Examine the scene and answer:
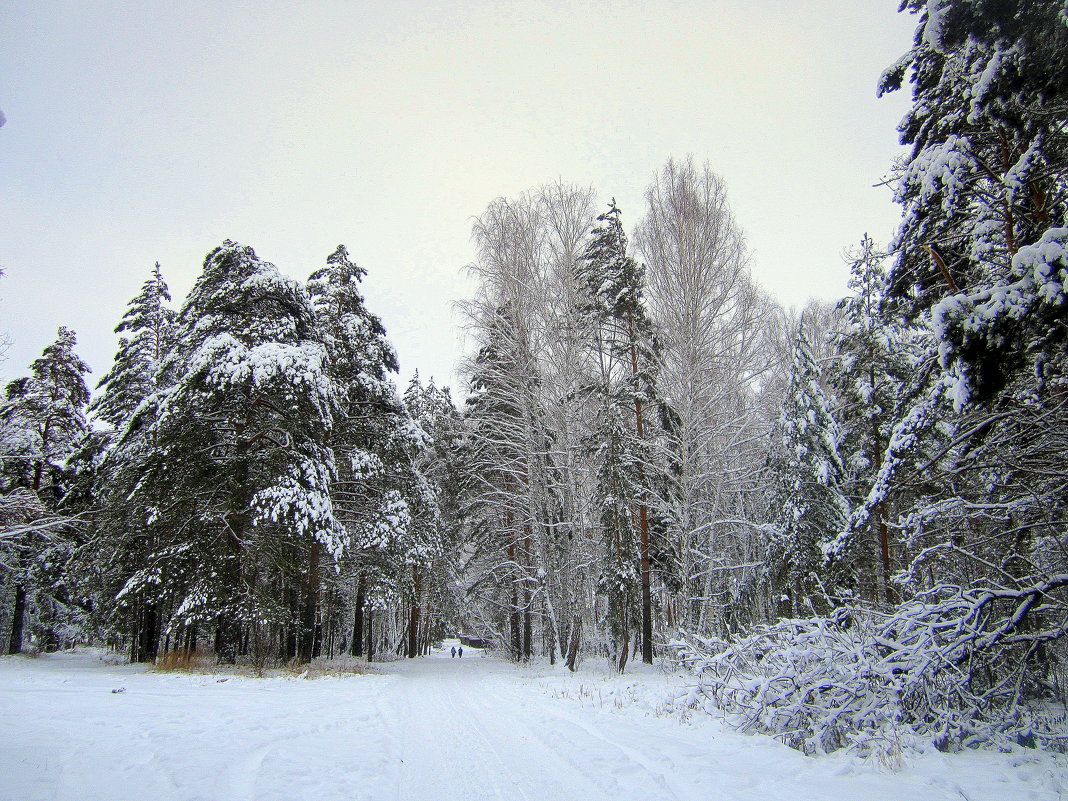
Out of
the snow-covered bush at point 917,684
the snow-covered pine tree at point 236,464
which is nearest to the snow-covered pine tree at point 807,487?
the snow-covered bush at point 917,684

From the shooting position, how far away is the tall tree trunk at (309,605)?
625 inches

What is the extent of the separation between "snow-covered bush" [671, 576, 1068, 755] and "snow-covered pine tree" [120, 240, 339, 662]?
10970 millimetres

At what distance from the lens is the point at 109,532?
1552 centimetres

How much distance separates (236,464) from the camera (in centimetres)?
1389

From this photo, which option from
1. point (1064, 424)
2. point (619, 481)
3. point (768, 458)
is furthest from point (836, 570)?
point (1064, 424)

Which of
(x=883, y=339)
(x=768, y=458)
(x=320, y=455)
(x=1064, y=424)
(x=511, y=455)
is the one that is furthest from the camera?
(x=511, y=455)

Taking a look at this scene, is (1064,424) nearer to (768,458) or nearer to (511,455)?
(768,458)

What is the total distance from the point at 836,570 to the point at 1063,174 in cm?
1055

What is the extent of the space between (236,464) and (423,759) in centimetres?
1089

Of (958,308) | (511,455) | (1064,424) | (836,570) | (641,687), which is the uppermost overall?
(511,455)

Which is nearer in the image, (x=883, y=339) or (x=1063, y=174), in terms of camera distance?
(x=1063, y=174)

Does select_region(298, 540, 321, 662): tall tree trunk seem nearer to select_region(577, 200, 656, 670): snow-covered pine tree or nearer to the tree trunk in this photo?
the tree trunk

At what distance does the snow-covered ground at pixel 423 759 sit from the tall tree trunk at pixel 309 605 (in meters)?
7.33

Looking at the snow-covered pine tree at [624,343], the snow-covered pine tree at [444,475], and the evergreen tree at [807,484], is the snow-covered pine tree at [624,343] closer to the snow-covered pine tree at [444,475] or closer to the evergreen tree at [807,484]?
the evergreen tree at [807,484]
